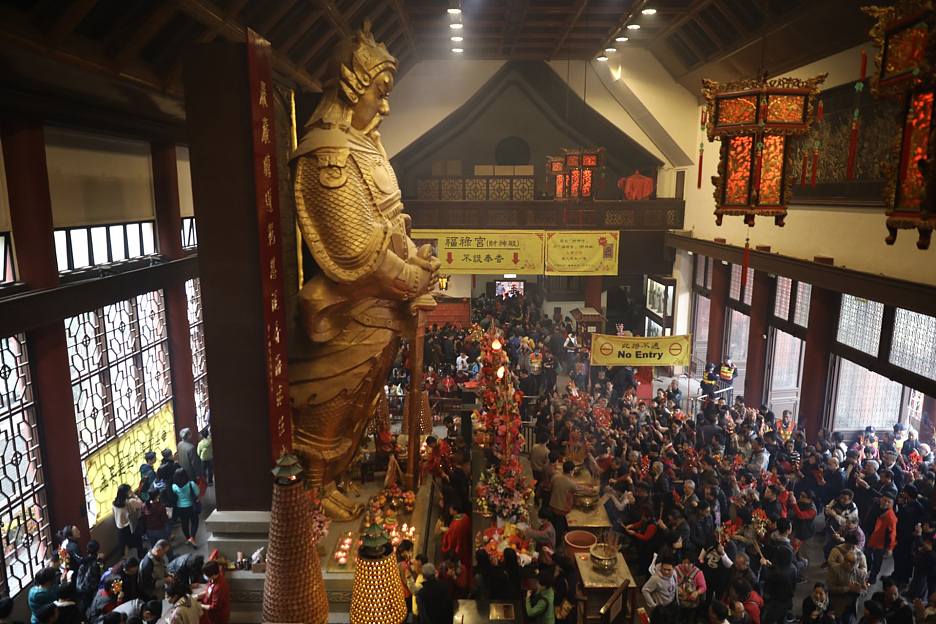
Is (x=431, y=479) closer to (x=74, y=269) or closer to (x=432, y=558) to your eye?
(x=432, y=558)

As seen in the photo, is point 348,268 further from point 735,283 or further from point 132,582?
point 735,283

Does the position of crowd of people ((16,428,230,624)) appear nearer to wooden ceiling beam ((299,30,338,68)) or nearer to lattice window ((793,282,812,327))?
wooden ceiling beam ((299,30,338,68))

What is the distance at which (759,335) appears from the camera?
12008mm

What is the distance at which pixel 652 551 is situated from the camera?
6.47 meters

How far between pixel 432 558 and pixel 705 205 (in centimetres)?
1068

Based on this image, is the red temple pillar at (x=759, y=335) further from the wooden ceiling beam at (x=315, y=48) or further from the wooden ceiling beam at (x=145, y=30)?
the wooden ceiling beam at (x=145, y=30)

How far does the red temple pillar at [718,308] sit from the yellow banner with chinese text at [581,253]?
2.18 meters

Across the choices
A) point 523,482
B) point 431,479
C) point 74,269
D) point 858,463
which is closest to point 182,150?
point 74,269

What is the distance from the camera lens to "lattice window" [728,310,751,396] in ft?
46.0

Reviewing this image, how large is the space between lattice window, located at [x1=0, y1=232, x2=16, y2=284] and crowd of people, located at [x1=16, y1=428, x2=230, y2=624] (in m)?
2.28

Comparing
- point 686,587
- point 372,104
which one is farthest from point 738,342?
point 372,104

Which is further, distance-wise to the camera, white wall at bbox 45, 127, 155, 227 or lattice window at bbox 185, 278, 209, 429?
lattice window at bbox 185, 278, 209, 429

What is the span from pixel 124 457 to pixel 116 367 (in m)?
1.11

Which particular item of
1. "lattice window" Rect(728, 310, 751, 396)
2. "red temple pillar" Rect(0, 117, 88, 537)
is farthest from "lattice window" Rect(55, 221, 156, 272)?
"lattice window" Rect(728, 310, 751, 396)
